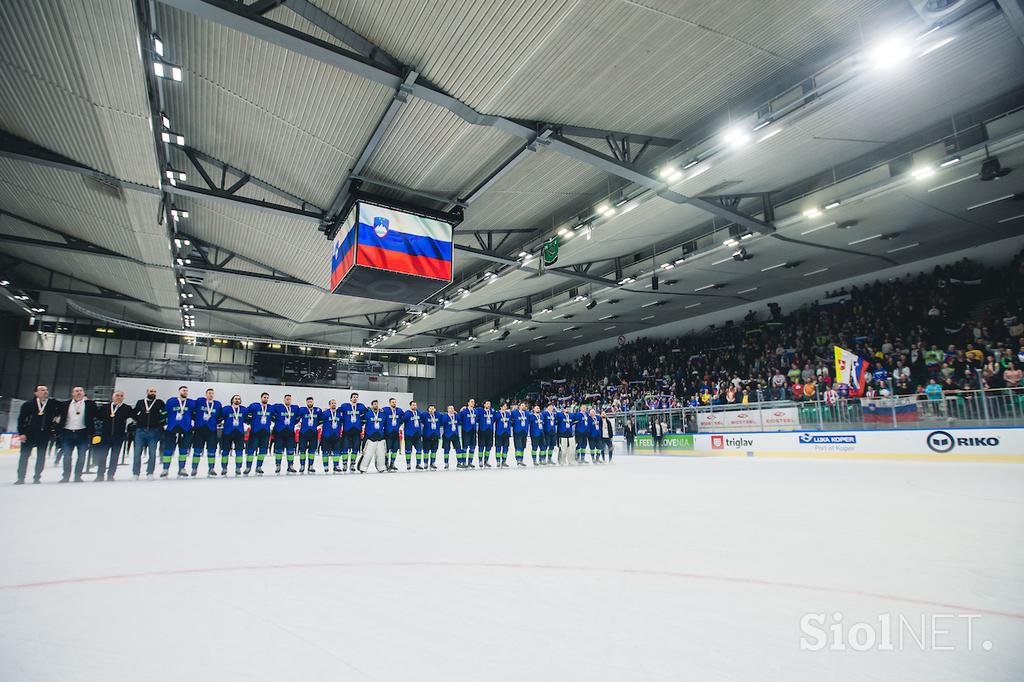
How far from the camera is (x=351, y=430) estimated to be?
36.8 ft

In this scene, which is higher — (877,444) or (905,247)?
(905,247)

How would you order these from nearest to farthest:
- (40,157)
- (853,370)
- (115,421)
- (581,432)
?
1. (115,421)
2. (40,157)
3. (581,432)
4. (853,370)

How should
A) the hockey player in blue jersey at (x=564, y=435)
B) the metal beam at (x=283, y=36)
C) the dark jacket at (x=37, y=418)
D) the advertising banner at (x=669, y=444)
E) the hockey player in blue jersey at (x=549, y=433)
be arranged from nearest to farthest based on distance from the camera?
1. the metal beam at (x=283, y=36)
2. the dark jacket at (x=37, y=418)
3. the hockey player in blue jersey at (x=549, y=433)
4. the hockey player in blue jersey at (x=564, y=435)
5. the advertising banner at (x=669, y=444)

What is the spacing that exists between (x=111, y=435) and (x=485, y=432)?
7866 millimetres

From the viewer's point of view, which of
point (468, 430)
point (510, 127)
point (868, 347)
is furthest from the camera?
point (868, 347)

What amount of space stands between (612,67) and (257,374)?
1070 inches

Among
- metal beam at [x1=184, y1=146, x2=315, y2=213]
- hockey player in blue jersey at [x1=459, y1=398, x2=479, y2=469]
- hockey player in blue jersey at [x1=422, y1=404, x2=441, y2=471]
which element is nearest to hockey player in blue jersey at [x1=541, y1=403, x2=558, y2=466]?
hockey player in blue jersey at [x1=459, y1=398, x2=479, y2=469]

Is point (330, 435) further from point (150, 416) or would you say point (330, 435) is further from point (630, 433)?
point (630, 433)

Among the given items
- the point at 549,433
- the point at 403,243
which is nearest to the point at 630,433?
the point at 549,433

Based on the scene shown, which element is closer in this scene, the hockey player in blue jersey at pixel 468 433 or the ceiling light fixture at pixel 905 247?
the hockey player in blue jersey at pixel 468 433

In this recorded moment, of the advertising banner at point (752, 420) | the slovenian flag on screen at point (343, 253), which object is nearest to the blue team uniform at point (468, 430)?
the slovenian flag on screen at point (343, 253)

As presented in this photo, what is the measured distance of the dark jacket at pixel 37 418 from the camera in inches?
307

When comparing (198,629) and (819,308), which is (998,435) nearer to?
(819,308)

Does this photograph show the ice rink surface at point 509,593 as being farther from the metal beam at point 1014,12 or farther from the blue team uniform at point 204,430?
the metal beam at point 1014,12
